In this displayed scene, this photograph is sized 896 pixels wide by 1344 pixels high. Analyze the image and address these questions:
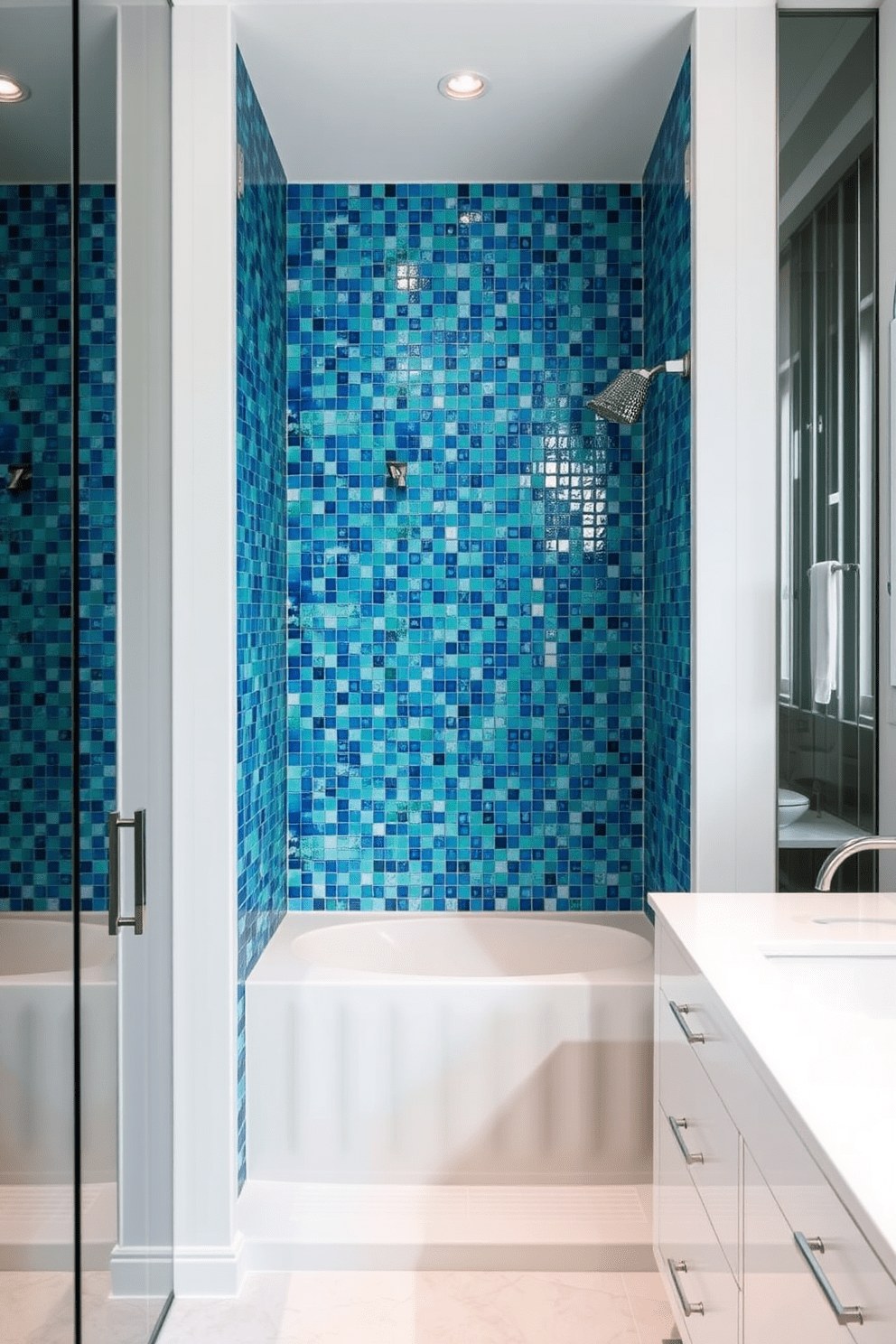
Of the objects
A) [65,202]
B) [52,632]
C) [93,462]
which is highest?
[65,202]

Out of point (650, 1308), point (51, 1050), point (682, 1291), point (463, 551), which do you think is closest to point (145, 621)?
point (51, 1050)

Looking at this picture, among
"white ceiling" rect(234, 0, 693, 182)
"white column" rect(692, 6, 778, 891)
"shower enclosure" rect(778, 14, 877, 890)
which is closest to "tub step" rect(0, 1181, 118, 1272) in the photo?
"white column" rect(692, 6, 778, 891)

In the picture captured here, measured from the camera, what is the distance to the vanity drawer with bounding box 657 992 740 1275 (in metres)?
1.58

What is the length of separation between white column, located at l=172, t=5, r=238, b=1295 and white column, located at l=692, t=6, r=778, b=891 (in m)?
1.02

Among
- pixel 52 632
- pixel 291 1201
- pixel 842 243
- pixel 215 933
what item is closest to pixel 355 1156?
pixel 291 1201

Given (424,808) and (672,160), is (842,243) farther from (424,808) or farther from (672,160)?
(424,808)

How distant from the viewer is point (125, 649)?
216cm

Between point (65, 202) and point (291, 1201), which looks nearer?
point (65, 202)

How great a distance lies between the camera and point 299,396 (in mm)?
3416

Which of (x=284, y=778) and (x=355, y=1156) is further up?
(x=284, y=778)

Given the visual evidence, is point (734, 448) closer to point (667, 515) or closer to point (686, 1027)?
point (667, 515)

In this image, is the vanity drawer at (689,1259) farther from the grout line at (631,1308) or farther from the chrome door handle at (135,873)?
the chrome door handle at (135,873)

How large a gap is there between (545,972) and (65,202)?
2407mm

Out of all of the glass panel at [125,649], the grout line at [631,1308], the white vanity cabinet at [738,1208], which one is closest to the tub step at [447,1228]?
the grout line at [631,1308]
